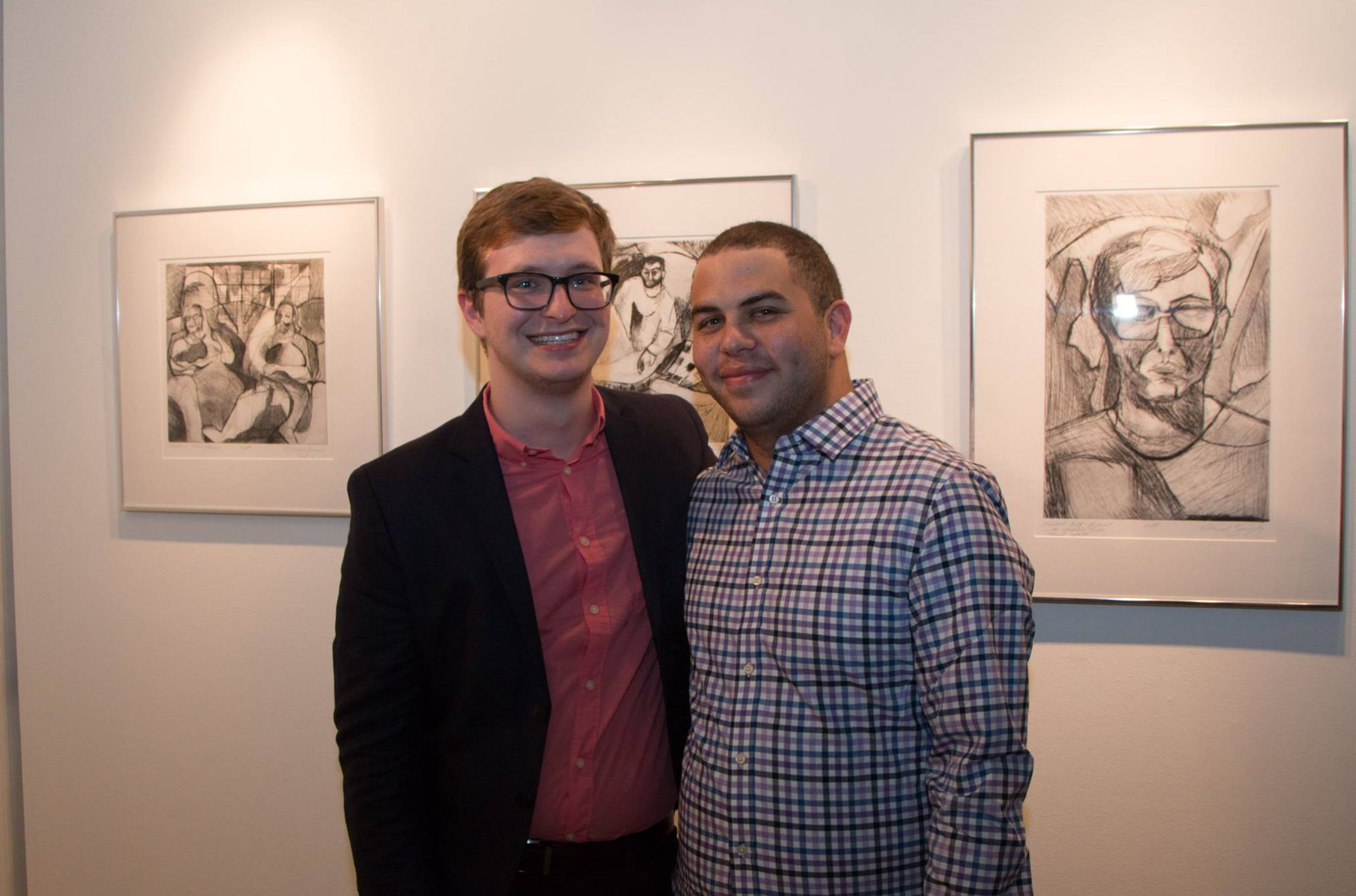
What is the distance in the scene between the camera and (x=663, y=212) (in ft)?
7.09

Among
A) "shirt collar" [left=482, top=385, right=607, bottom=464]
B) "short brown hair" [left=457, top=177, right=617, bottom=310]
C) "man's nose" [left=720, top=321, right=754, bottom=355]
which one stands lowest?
"shirt collar" [left=482, top=385, right=607, bottom=464]

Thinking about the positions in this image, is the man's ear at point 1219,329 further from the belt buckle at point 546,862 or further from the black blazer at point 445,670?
the belt buckle at point 546,862

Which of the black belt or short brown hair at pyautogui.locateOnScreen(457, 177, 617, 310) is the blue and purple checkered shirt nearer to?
the black belt

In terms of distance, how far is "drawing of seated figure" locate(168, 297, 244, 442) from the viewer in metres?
2.41

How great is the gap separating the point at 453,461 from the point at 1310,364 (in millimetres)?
1880

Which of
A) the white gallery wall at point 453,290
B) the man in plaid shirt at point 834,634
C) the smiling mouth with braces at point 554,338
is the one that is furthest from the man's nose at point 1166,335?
Result: the smiling mouth with braces at point 554,338

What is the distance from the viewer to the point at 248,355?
2.39 m

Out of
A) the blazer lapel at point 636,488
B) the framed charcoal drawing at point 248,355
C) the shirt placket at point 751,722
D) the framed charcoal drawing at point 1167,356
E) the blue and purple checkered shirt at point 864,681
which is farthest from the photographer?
the framed charcoal drawing at point 248,355

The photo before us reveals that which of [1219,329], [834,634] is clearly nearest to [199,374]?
[834,634]

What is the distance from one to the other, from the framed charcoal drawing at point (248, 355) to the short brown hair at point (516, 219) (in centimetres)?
80

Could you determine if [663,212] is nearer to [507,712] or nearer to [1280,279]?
[507,712]

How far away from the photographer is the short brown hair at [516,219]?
153cm

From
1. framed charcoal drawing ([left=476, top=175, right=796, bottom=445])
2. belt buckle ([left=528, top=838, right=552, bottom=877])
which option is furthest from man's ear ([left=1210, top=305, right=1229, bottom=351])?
belt buckle ([left=528, top=838, right=552, bottom=877])

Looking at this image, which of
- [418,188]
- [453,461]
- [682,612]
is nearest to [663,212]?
[418,188]
